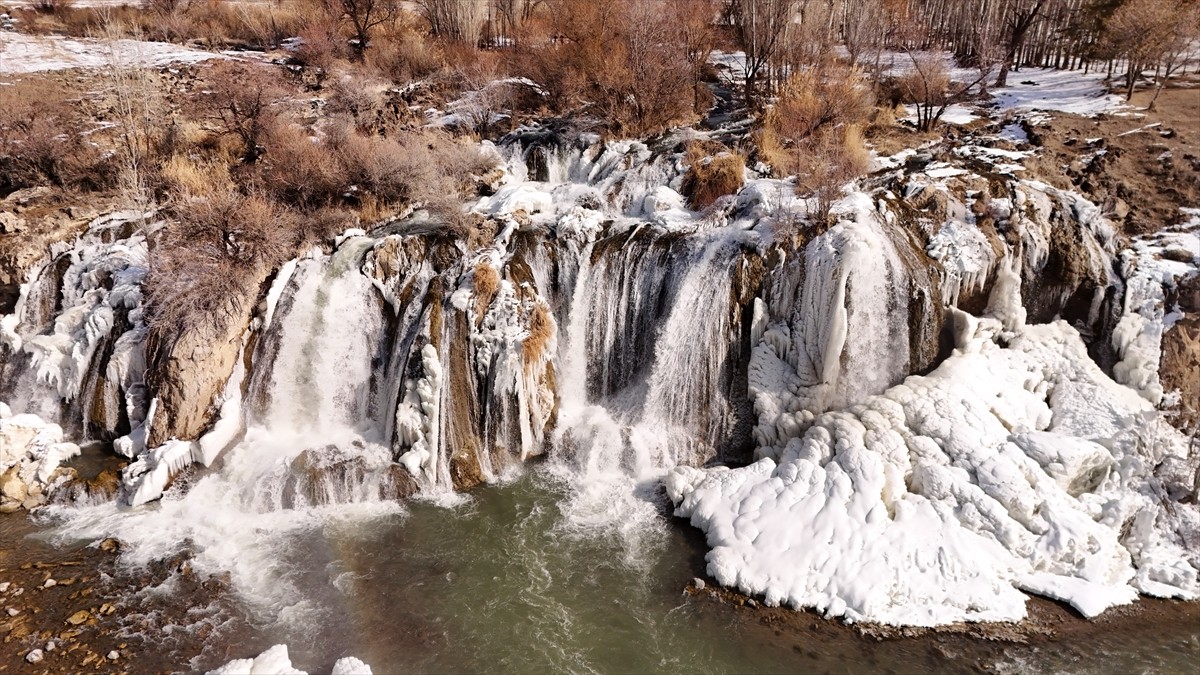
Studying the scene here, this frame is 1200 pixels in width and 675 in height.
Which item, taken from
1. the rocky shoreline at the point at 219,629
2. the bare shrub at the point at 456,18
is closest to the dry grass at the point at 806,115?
the rocky shoreline at the point at 219,629

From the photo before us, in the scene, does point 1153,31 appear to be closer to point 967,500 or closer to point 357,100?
point 967,500

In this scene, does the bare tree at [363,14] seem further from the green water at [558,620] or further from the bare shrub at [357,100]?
the green water at [558,620]

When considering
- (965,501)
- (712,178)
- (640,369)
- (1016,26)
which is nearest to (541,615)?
(640,369)

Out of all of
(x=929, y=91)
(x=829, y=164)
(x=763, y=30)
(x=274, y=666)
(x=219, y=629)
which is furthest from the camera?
(x=763, y=30)

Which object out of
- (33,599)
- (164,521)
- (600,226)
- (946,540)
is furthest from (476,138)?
(946,540)

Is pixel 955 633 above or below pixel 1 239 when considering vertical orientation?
below

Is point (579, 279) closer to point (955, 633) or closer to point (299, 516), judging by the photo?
point (299, 516)
